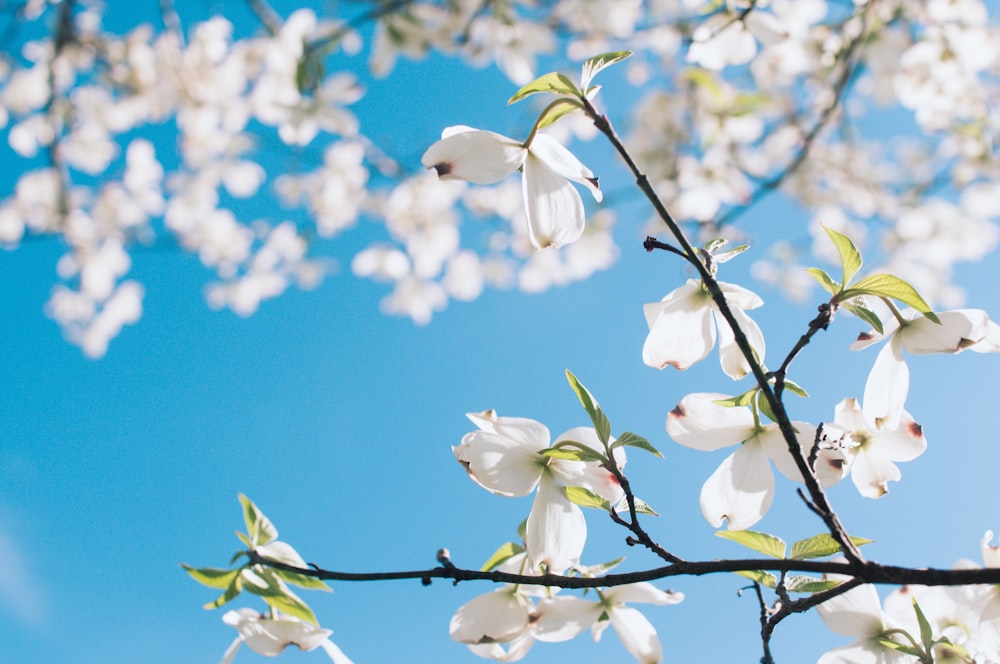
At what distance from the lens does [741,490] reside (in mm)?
428

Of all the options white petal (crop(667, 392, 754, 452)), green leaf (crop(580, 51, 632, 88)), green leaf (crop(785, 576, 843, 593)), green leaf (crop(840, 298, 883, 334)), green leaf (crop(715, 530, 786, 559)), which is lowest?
green leaf (crop(785, 576, 843, 593))

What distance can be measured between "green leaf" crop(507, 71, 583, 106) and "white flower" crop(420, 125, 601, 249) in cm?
4

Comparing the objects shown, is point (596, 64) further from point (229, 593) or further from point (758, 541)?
point (229, 593)

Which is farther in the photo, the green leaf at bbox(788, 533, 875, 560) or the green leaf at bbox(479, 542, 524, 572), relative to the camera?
the green leaf at bbox(479, 542, 524, 572)

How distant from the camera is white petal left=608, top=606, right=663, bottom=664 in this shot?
47 centimetres

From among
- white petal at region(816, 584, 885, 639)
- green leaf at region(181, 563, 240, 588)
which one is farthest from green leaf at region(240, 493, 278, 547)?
white petal at region(816, 584, 885, 639)

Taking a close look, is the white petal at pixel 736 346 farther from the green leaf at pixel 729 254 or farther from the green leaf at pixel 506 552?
the green leaf at pixel 506 552

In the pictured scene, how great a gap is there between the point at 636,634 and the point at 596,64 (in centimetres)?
36

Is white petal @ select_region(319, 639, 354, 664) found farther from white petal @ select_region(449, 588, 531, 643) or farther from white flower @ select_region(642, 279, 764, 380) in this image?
white flower @ select_region(642, 279, 764, 380)

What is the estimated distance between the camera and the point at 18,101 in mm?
3670

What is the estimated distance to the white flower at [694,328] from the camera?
42 centimetres

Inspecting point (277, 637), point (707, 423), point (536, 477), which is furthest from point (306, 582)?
point (707, 423)

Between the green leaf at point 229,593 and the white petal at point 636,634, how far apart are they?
0.24 meters

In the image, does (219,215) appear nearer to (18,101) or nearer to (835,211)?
(18,101)
